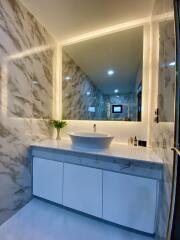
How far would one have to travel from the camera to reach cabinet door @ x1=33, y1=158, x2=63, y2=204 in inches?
64.1

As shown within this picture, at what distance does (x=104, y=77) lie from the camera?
200 cm

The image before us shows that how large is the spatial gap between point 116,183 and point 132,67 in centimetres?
145

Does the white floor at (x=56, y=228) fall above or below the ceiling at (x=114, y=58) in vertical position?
below

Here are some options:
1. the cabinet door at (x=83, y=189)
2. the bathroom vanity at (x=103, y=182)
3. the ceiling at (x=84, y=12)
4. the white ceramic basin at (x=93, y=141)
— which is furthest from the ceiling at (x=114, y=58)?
the cabinet door at (x=83, y=189)

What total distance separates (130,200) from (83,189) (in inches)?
19.2

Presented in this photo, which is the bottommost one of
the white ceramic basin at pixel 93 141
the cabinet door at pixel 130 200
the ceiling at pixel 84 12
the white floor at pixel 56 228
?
the white floor at pixel 56 228

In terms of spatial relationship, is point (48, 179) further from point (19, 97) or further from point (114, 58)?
point (114, 58)

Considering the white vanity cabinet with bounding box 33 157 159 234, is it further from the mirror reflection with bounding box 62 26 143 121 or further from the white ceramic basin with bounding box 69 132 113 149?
the mirror reflection with bounding box 62 26 143 121

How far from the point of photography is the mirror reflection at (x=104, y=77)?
1829mm

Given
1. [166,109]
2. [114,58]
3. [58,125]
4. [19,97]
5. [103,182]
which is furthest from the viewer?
[58,125]

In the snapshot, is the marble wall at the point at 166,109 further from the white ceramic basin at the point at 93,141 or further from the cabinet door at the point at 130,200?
the white ceramic basin at the point at 93,141

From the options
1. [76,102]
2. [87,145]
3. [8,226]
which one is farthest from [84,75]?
[8,226]

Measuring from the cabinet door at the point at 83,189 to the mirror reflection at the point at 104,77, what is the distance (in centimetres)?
82

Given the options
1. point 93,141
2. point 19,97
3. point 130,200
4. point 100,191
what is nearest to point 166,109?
point 93,141
